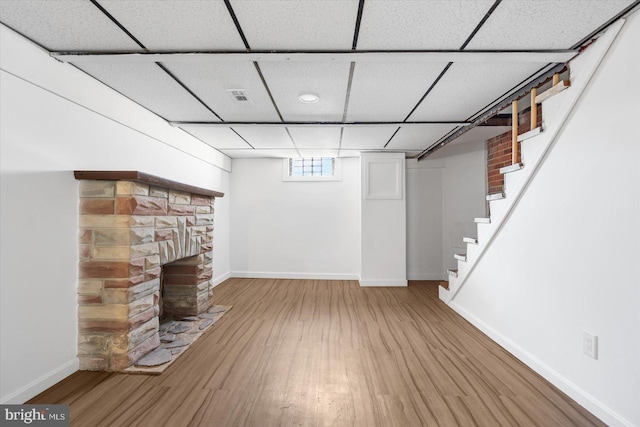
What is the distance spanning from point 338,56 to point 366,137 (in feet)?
6.50

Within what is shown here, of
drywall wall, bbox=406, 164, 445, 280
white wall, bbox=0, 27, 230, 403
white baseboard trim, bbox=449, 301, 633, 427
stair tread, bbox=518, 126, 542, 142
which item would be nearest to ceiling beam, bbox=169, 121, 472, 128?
white wall, bbox=0, 27, 230, 403

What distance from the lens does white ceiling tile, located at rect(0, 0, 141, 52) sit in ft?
4.66

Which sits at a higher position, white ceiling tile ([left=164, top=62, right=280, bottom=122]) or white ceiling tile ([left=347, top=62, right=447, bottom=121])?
white ceiling tile ([left=164, top=62, right=280, bottom=122])

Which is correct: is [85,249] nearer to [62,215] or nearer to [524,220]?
[62,215]

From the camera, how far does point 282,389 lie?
1.80 m

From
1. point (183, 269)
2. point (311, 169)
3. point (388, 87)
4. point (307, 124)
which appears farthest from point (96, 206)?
point (311, 169)

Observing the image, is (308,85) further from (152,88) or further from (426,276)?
(426,276)

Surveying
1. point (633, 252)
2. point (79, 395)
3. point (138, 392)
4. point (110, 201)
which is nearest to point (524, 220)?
point (633, 252)

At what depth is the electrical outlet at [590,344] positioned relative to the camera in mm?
1552

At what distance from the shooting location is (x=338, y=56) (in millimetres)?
1799

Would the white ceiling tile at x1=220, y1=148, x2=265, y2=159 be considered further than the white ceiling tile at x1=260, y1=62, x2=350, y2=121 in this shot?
Yes

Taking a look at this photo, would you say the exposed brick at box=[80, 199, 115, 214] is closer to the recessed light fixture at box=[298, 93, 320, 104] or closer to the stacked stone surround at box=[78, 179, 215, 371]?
the stacked stone surround at box=[78, 179, 215, 371]

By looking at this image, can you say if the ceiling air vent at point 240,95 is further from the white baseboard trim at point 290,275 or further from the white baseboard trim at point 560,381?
the white baseboard trim at point 290,275

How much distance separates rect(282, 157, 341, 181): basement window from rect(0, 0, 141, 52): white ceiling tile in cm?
339
